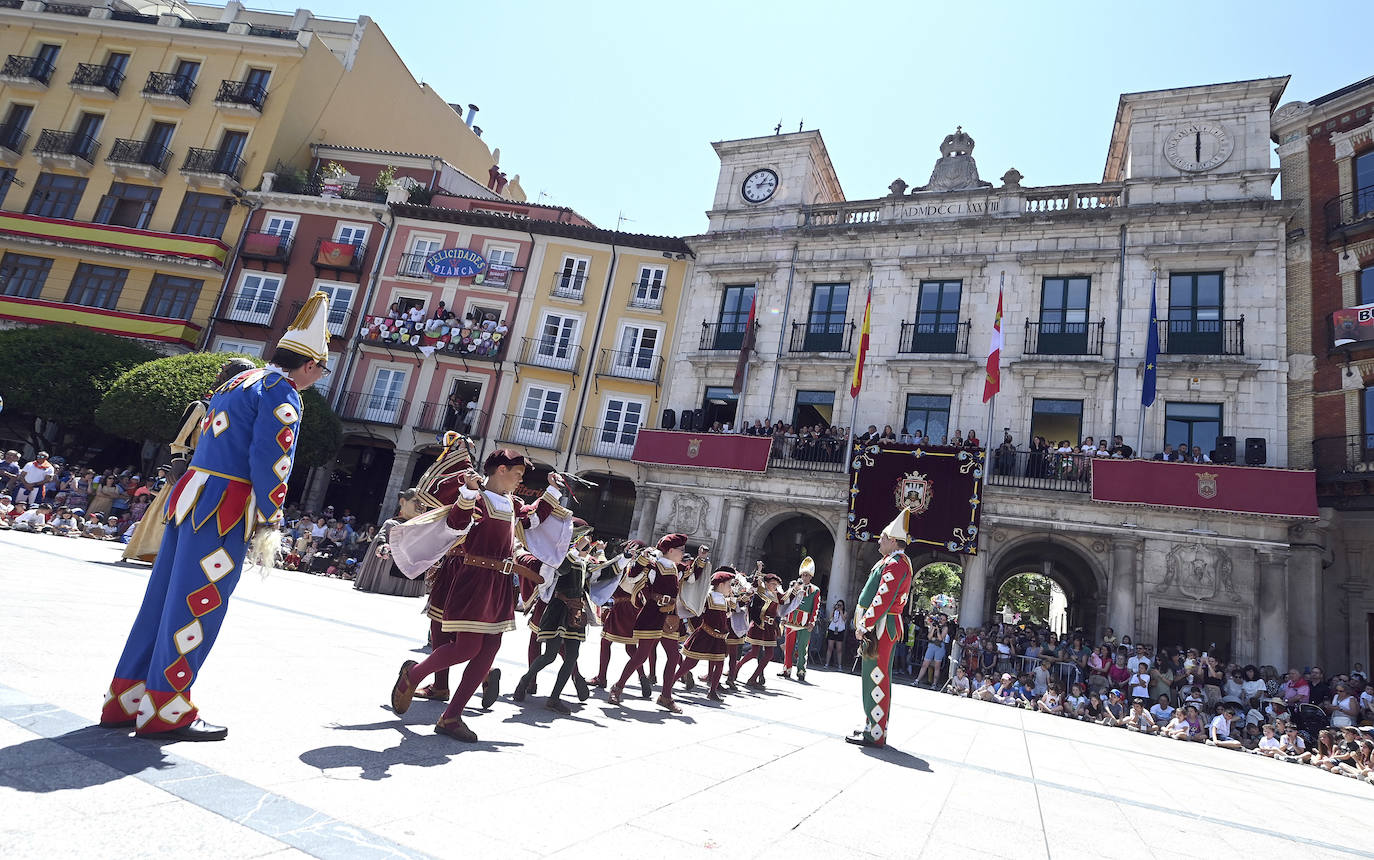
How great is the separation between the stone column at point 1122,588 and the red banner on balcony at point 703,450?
986cm

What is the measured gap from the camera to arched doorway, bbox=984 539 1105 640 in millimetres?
22000

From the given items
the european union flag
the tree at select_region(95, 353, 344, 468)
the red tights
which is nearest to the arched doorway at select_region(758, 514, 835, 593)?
the european union flag

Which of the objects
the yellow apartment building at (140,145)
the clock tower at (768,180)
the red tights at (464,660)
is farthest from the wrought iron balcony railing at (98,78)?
the red tights at (464,660)

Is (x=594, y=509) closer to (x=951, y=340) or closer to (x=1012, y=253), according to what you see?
(x=951, y=340)

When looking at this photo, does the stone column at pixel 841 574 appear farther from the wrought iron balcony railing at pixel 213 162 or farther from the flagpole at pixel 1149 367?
the wrought iron balcony railing at pixel 213 162

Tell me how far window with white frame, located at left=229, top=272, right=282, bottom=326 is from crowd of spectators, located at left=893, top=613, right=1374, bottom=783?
28.1 m

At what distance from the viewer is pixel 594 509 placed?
29.1 m

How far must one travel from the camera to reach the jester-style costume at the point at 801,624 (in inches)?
536

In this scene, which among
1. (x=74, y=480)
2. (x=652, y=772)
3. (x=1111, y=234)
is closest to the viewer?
(x=652, y=772)

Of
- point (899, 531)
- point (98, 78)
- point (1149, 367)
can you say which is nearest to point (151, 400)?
point (98, 78)

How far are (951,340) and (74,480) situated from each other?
24860 mm

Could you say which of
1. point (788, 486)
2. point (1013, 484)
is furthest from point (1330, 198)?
point (788, 486)

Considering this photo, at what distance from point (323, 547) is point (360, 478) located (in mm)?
9432

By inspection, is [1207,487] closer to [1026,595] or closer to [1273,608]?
[1273,608]
